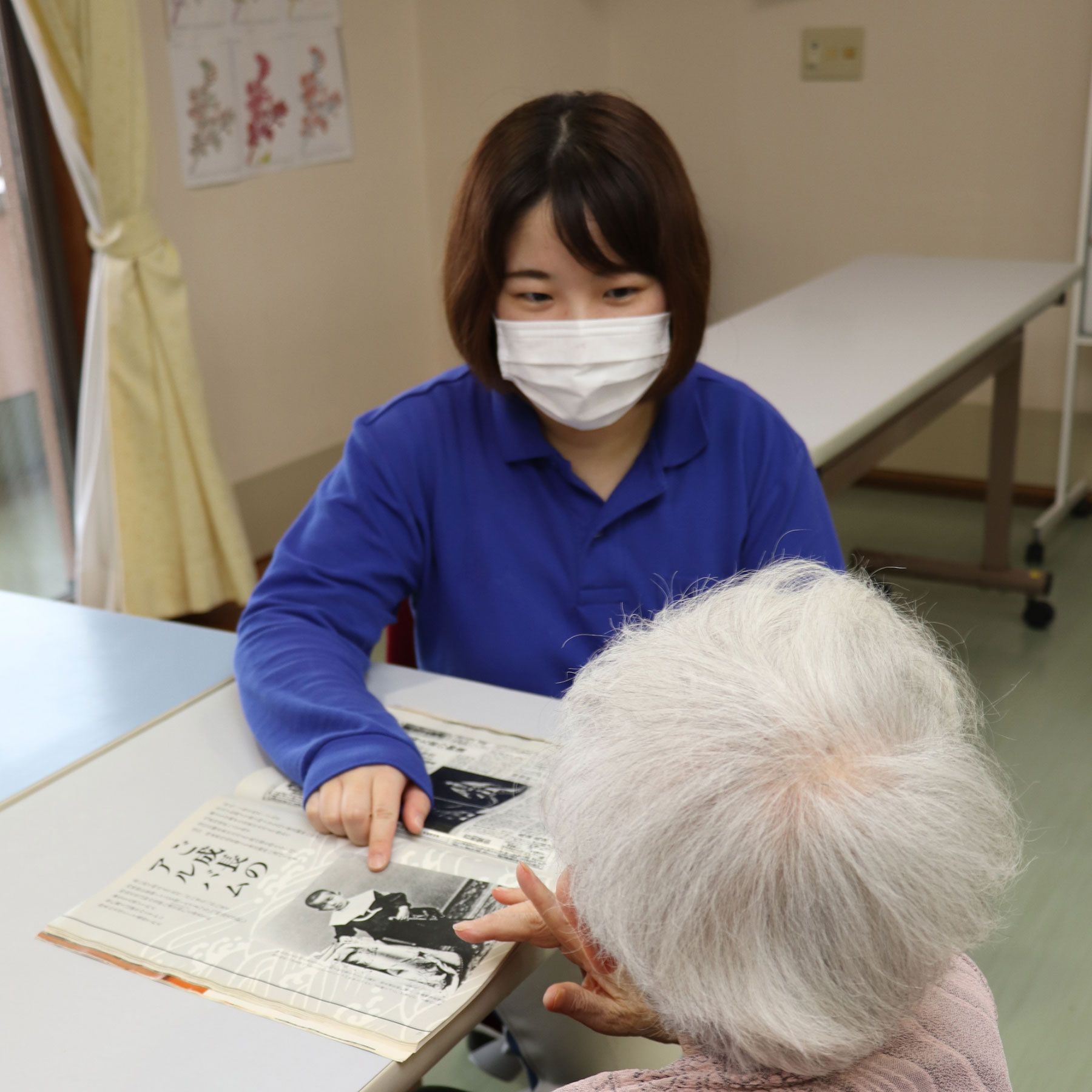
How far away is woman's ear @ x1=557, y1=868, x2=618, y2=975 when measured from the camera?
2.32 ft

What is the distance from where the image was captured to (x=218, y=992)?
84cm

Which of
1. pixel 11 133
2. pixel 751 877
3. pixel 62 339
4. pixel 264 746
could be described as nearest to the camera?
pixel 751 877

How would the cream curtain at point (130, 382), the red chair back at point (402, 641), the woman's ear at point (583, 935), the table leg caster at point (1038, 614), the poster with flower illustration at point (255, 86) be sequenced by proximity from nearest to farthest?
the woman's ear at point (583, 935) < the red chair back at point (402, 641) < the cream curtain at point (130, 382) < the table leg caster at point (1038, 614) < the poster with flower illustration at point (255, 86)

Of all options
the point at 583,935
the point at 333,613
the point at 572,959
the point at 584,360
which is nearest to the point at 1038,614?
the point at 584,360

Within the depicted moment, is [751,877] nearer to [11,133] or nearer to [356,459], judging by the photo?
[356,459]

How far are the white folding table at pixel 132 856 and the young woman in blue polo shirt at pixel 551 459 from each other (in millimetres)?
85

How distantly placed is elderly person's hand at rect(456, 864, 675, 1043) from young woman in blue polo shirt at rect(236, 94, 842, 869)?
14.7 inches

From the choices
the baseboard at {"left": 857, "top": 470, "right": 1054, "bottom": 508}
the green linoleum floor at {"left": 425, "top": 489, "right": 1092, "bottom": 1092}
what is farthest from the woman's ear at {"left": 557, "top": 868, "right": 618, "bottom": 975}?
the baseboard at {"left": 857, "top": 470, "right": 1054, "bottom": 508}

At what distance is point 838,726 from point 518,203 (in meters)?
0.75

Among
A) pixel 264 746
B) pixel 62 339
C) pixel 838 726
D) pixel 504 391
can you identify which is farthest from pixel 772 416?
pixel 62 339

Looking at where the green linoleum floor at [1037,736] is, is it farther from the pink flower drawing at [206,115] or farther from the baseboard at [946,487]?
the pink flower drawing at [206,115]

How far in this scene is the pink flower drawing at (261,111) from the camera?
329 centimetres

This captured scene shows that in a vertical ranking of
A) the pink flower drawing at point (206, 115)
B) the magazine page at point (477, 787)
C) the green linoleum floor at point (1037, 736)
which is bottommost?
the green linoleum floor at point (1037, 736)

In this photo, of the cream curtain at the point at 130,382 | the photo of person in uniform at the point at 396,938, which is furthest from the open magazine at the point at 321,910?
the cream curtain at the point at 130,382
